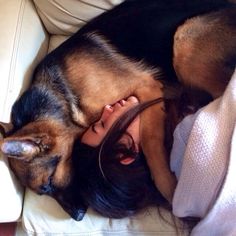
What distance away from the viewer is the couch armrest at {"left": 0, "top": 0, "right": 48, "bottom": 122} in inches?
61.3

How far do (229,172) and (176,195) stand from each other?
0.20 m

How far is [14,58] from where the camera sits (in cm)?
161

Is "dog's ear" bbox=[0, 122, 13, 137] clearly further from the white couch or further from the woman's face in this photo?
the woman's face

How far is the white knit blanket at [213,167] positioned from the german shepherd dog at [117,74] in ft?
0.74

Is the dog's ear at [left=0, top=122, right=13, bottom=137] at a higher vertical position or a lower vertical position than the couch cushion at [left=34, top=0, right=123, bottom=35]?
lower

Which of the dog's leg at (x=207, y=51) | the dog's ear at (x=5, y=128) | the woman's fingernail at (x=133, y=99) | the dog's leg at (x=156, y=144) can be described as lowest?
the dog's leg at (x=156, y=144)

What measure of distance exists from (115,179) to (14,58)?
2.19 ft

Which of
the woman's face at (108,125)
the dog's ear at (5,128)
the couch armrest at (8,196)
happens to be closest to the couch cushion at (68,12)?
the woman's face at (108,125)

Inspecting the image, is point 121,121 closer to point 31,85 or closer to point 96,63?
point 96,63

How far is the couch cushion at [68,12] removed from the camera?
170 centimetres

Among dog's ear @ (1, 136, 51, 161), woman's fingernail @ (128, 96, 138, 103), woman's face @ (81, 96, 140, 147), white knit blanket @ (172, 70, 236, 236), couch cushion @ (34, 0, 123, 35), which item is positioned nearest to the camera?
white knit blanket @ (172, 70, 236, 236)

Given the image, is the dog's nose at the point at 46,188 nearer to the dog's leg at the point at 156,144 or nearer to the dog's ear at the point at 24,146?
the dog's ear at the point at 24,146

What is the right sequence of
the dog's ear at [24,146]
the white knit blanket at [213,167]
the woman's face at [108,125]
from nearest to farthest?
the white knit blanket at [213,167] < the dog's ear at [24,146] < the woman's face at [108,125]

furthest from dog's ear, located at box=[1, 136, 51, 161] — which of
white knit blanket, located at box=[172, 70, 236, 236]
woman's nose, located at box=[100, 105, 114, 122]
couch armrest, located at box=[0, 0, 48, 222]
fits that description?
white knit blanket, located at box=[172, 70, 236, 236]
